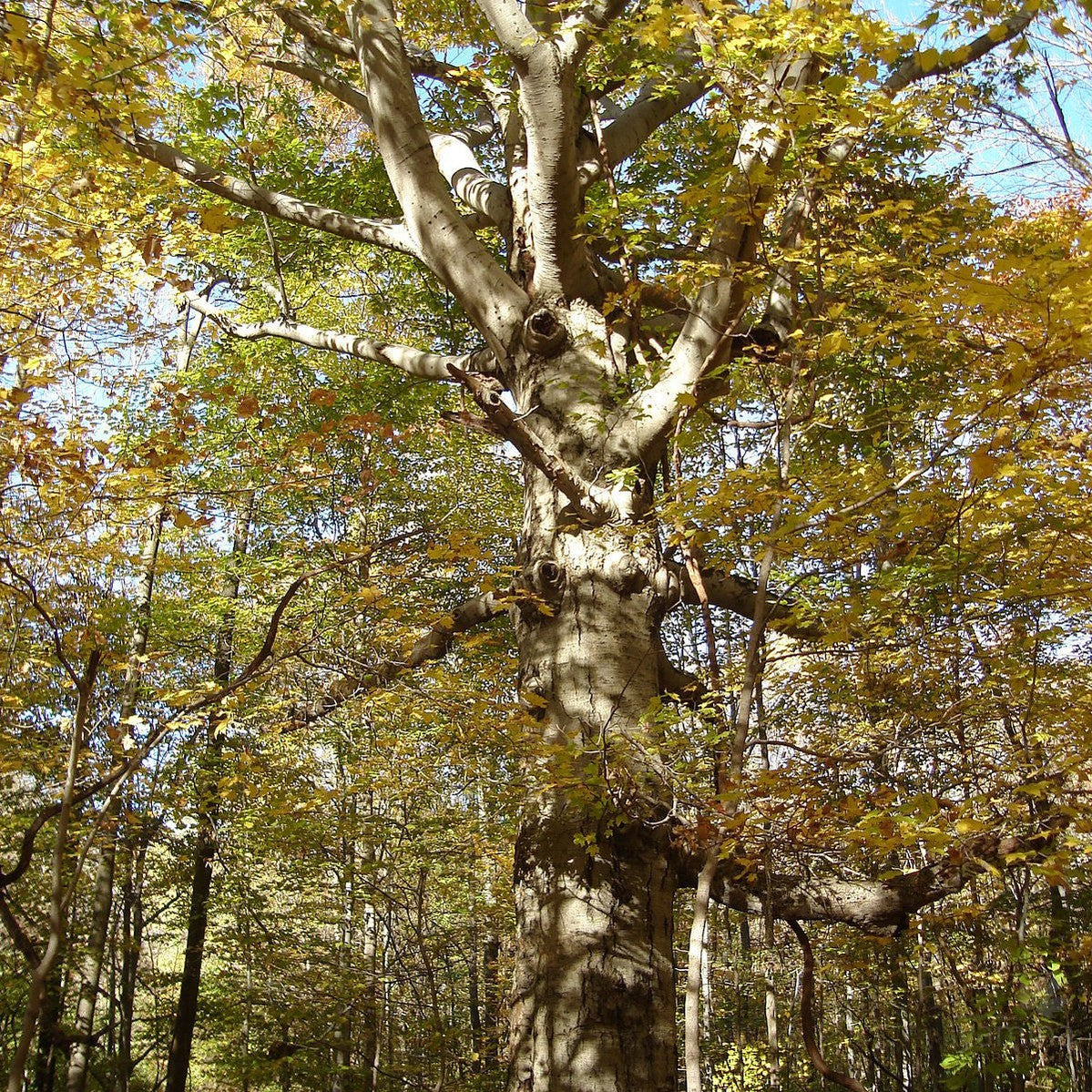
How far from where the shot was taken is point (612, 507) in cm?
373

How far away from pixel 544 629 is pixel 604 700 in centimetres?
45

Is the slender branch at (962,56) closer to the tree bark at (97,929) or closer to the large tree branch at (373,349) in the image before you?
the large tree branch at (373,349)

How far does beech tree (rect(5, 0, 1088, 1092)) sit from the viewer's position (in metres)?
2.92

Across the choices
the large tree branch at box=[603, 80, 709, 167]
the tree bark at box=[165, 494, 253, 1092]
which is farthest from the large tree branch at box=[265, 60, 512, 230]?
the tree bark at box=[165, 494, 253, 1092]

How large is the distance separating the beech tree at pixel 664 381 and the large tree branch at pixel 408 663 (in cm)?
4

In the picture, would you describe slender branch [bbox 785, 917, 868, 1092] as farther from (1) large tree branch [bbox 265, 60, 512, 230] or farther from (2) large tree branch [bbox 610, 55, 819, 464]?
(1) large tree branch [bbox 265, 60, 512, 230]

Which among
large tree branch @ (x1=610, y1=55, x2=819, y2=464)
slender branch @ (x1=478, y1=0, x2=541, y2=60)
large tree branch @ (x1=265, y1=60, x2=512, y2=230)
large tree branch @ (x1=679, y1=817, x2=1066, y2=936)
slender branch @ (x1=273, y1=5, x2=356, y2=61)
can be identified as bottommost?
large tree branch @ (x1=679, y1=817, x2=1066, y2=936)

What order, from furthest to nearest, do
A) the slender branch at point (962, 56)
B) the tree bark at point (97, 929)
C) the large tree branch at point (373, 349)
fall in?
the tree bark at point (97, 929), the large tree branch at point (373, 349), the slender branch at point (962, 56)

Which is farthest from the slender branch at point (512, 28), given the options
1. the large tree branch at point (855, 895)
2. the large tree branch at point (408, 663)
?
the large tree branch at point (855, 895)

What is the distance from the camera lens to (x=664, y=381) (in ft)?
12.7

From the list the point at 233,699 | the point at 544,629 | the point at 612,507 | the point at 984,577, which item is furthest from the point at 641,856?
→ the point at 233,699

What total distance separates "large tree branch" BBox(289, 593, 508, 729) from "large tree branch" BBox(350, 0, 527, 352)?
1.35 meters

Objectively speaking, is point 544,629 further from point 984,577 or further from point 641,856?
point 984,577

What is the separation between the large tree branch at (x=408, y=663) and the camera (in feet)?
14.8
